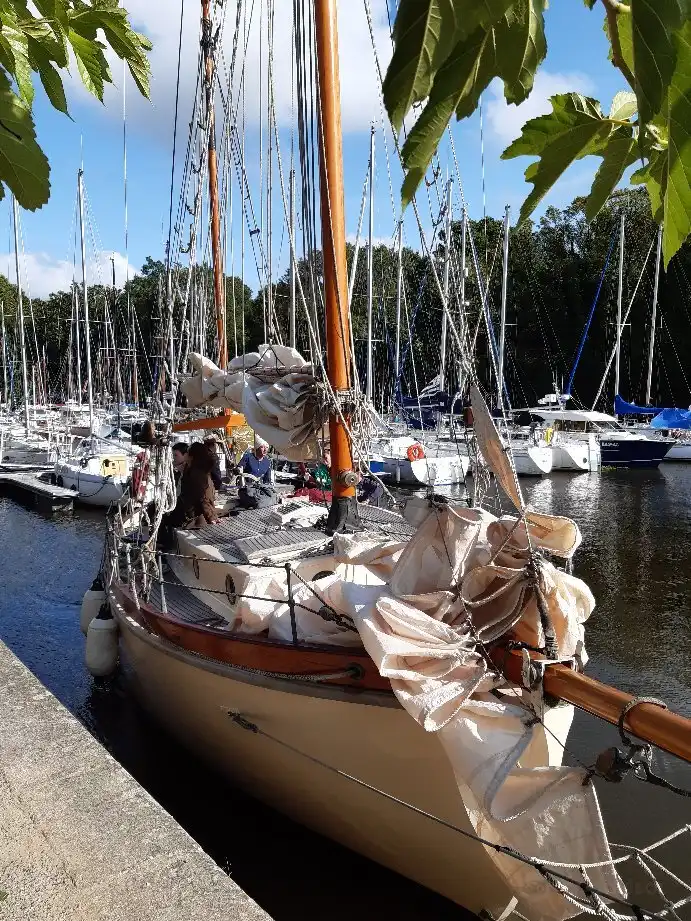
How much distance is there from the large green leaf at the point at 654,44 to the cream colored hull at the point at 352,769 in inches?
177

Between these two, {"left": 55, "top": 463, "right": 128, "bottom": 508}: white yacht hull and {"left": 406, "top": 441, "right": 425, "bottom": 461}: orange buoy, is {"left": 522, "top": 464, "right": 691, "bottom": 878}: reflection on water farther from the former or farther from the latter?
{"left": 55, "top": 463, "right": 128, "bottom": 508}: white yacht hull

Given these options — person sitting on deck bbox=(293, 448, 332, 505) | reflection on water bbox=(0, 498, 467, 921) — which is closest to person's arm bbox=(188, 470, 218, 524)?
person sitting on deck bbox=(293, 448, 332, 505)

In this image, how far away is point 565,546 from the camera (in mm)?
4816

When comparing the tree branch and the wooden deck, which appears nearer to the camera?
the tree branch

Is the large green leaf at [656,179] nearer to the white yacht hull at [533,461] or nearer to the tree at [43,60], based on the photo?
the tree at [43,60]

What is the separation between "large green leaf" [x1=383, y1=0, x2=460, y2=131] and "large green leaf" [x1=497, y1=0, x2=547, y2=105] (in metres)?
0.18

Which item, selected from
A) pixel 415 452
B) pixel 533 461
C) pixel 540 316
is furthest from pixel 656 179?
pixel 540 316

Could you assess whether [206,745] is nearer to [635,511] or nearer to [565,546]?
[565,546]

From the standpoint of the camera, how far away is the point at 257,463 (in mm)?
15195

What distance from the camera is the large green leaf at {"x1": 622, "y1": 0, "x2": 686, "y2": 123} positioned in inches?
30.5

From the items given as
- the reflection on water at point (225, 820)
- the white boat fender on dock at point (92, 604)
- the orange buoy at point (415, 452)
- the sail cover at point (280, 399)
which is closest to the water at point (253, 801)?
the reflection on water at point (225, 820)

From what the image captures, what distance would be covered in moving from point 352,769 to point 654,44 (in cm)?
517

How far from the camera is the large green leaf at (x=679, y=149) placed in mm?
888

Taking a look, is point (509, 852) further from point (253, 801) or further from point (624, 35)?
point (624, 35)
